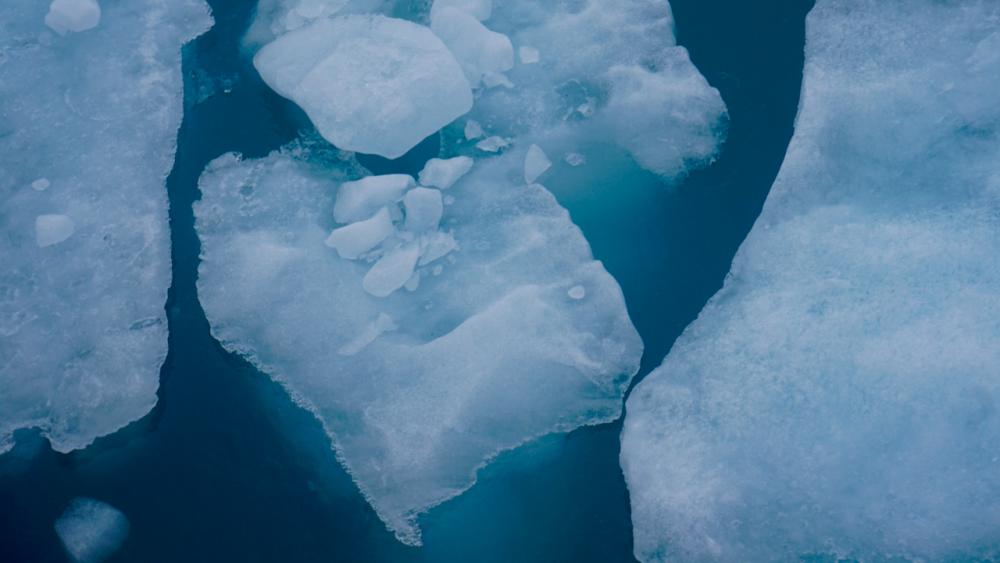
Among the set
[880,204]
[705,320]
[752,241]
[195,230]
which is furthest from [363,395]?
[880,204]

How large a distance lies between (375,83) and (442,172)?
197mm

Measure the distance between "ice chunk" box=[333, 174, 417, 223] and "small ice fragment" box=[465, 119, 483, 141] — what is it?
16 centimetres

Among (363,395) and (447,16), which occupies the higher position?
(447,16)

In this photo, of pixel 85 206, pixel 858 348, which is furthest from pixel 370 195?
pixel 858 348

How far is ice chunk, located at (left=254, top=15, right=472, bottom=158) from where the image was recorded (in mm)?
1279

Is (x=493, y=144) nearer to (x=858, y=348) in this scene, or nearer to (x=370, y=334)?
(x=370, y=334)

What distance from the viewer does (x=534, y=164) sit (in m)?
1.32

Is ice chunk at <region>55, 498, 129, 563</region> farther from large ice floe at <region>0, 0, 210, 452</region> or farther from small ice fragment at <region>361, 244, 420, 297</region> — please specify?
small ice fragment at <region>361, 244, 420, 297</region>

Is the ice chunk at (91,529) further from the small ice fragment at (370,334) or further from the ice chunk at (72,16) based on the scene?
the ice chunk at (72,16)

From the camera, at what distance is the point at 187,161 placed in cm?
138

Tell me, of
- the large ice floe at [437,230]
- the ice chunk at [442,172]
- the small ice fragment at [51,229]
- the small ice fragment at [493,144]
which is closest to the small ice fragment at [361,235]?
the large ice floe at [437,230]

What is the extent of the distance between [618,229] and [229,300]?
0.69 metres

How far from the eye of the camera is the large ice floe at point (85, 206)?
1177 millimetres

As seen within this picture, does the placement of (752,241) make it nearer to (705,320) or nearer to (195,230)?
(705,320)
